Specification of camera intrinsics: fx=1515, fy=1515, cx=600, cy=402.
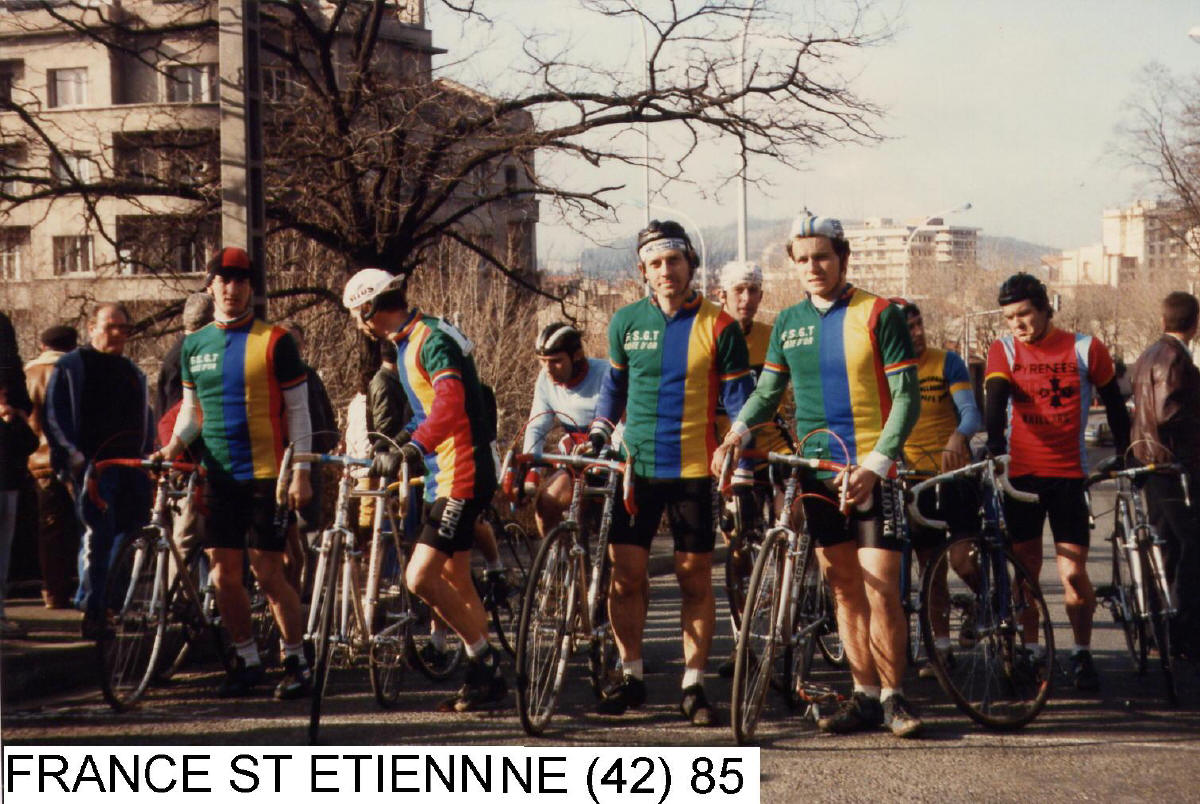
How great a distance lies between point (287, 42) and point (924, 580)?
1299 cm

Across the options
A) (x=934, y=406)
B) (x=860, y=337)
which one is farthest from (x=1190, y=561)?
(x=860, y=337)

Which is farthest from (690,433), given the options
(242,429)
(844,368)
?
(242,429)

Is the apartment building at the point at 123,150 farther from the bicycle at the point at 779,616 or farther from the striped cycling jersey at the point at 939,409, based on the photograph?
the bicycle at the point at 779,616

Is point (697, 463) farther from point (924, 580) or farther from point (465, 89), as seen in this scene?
point (465, 89)

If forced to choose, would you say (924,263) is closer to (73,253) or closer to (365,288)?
(73,253)

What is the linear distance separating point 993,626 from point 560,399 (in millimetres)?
2403

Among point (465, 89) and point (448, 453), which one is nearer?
point (448, 453)

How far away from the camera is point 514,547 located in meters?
8.36

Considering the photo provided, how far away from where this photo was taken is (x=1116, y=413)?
720cm

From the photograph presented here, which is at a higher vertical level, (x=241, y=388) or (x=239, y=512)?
(x=241, y=388)

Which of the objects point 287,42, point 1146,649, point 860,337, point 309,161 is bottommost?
point 1146,649

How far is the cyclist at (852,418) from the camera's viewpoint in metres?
6.02

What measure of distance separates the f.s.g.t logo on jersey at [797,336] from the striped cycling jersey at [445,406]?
1.33 meters

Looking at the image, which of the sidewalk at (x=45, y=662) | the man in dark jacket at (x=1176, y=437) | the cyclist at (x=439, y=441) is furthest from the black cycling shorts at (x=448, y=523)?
the man in dark jacket at (x=1176, y=437)
